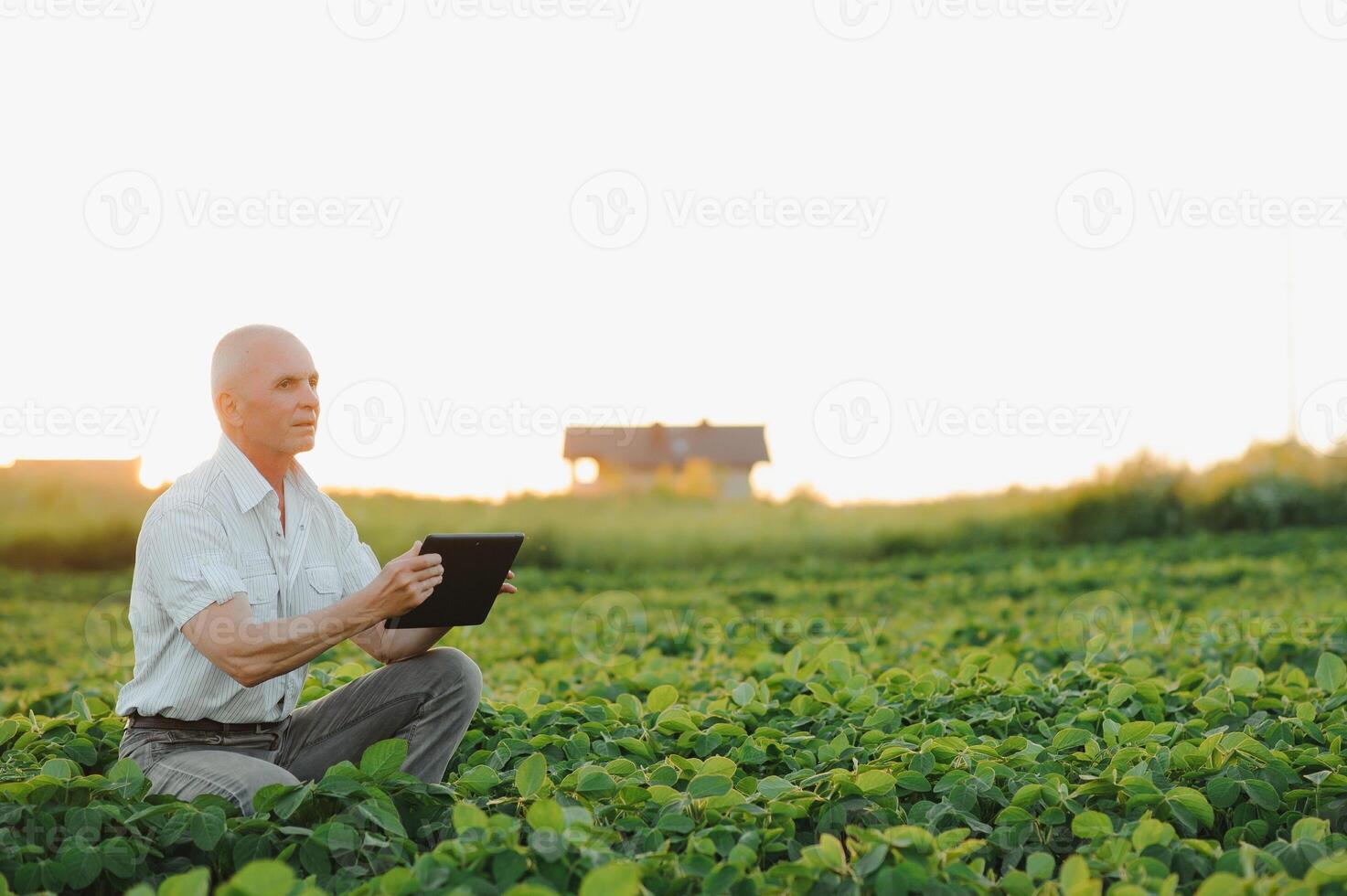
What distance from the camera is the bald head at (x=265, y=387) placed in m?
2.93

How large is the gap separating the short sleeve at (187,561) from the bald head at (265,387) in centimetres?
24

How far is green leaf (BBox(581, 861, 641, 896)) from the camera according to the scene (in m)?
2.19

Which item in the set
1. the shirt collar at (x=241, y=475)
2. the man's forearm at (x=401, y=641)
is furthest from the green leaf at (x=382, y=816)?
the shirt collar at (x=241, y=475)

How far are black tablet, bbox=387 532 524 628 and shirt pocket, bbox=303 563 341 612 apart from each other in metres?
0.21

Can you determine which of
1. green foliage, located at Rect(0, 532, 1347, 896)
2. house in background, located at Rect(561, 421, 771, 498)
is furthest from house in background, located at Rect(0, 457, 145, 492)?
green foliage, located at Rect(0, 532, 1347, 896)

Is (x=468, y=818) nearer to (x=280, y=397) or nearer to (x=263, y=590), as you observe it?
(x=263, y=590)

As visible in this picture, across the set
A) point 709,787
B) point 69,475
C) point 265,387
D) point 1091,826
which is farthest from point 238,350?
point 69,475

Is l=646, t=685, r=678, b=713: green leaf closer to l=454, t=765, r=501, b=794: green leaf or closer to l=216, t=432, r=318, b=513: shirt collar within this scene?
l=454, t=765, r=501, b=794: green leaf

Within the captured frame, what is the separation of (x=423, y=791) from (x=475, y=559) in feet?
1.83

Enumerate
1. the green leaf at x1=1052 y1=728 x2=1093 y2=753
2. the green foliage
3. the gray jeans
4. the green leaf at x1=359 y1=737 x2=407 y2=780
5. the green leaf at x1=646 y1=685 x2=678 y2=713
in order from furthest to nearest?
the green leaf at x1=646 y1=685 x2=678 y2=713
the green leaf at x1=1052 y1=728 x2=1093 y2=753
the gray jeans
the green leaf at x1=359 y1=737 x2=407 y2=780
the green foliage

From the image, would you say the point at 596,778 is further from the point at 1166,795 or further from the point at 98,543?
the point at 98,543

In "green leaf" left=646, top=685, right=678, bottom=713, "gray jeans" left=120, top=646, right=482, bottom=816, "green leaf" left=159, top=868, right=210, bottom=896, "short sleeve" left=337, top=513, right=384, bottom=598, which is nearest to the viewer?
"green leaf" left=159, top=868, right=210, bottom=896

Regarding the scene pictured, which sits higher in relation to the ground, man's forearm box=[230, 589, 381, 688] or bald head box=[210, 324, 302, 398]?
bald head box=[210, 324, 302, 398]

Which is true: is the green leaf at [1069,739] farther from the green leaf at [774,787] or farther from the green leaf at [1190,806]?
the green leaf at [774,787]
